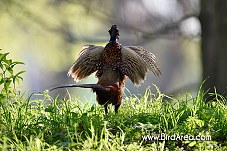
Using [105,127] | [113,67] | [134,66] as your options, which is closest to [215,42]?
[134,66]

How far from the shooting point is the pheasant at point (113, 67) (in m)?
4.97

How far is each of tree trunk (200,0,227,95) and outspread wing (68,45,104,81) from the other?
168 inches

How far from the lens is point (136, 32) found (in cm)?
1032

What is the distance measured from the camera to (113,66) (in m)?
5.13

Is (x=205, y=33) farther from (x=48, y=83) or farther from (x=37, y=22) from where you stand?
(x=48, y=83)

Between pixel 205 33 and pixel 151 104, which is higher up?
pixel 205 33

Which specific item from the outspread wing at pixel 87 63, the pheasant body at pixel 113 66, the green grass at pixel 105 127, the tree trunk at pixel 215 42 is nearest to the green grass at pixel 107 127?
the green grass at pixel 105 127

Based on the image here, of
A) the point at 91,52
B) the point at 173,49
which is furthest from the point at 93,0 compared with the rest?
the point at 91,52

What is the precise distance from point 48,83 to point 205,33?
6640 mm

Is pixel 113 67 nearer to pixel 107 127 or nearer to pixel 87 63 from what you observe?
pixel 87 63

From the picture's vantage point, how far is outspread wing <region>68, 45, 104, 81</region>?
5258mm

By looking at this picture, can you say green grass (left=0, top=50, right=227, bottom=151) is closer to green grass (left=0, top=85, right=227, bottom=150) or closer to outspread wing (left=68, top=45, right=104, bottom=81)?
green grass (left=0, top=85, right=227, bottom=150)

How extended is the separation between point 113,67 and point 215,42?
460 centimetres

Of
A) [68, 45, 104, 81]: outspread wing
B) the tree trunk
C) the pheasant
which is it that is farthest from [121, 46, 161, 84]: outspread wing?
the tree trunk
